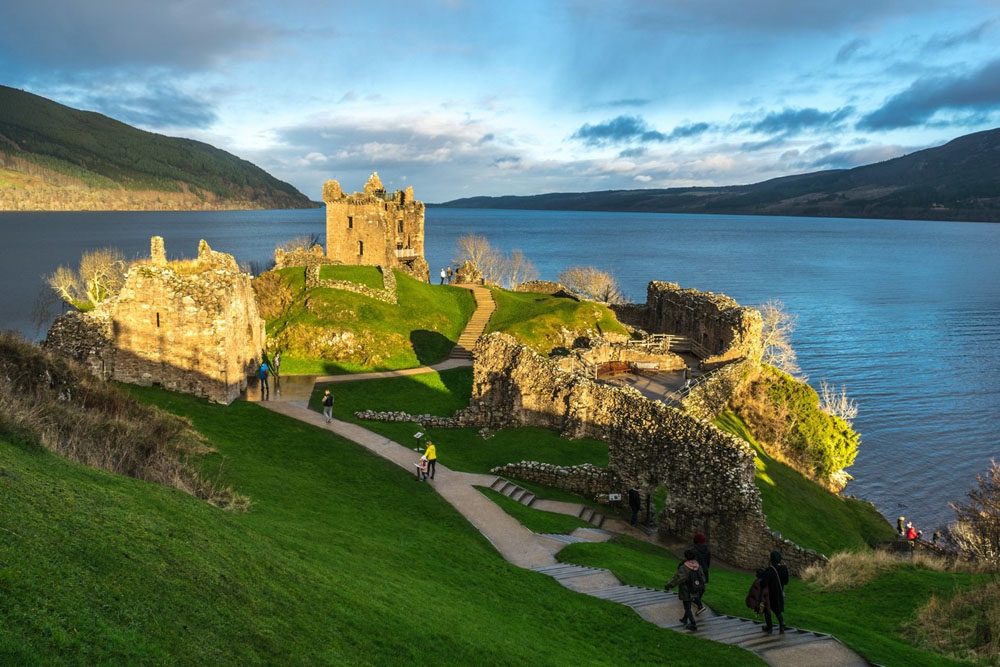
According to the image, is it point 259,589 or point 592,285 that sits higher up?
point 592,285

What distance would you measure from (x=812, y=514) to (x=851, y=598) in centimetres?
1303

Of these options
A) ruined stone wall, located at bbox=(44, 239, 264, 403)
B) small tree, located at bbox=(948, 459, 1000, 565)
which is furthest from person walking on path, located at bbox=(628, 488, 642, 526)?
ruined stone wall, located at bbox=(44, 239, 264, 403)

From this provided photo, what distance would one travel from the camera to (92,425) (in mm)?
14883

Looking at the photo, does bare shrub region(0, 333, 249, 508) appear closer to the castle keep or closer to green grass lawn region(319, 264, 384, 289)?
green grass lawn region(319, 264, 384, 289)

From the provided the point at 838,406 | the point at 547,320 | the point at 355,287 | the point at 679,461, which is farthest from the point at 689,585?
the point at 838,406

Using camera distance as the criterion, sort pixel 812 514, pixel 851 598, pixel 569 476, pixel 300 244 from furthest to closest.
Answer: pixel 300 244, pixel 812 514, pixel 569 476, pixel 851 598

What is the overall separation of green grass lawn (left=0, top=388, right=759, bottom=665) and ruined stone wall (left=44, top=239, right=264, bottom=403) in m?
12.5

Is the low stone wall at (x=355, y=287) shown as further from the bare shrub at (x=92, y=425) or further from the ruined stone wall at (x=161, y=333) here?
the bare shrub at (x=92, y=425)

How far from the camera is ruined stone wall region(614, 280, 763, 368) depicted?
4175cm

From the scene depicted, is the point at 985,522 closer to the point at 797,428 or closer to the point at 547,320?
the point at 797,428

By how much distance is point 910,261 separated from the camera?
597 ft

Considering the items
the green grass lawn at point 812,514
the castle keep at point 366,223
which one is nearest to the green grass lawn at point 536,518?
the green grass lawn at point 812,514

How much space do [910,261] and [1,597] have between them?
21678 centimetres

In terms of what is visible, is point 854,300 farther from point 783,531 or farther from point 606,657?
point 606,657
